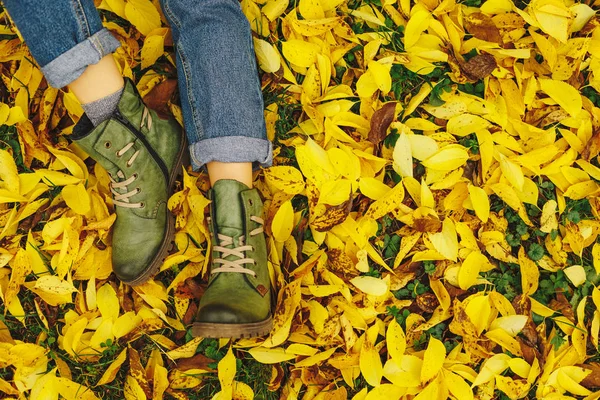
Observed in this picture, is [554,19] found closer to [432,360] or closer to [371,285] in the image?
[371,285]

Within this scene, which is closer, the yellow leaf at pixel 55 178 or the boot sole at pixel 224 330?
the boot sole at pixel 224 330

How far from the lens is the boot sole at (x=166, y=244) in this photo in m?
1.60

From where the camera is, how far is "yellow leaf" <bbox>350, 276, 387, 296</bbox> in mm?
1580

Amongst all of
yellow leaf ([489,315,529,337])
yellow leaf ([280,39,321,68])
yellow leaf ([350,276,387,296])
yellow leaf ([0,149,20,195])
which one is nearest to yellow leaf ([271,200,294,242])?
yellow leaf ([350,276,387,296])

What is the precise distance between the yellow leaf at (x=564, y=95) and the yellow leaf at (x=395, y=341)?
0.81 meters

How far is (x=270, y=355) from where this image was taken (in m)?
1.56

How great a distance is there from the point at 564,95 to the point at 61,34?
139cm

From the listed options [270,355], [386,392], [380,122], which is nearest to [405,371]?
[386,392]

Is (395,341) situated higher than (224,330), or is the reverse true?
(224,330)

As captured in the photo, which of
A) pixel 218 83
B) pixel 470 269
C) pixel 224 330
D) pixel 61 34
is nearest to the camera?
pixel 61 34

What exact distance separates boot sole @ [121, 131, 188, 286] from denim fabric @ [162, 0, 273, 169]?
0.14m

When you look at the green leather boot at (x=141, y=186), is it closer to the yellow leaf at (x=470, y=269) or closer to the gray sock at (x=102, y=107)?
the gray sock at (x=102, y=107)

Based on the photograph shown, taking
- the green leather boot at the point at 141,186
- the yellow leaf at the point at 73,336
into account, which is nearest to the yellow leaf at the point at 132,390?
the yellow leaf at the point at 73,336

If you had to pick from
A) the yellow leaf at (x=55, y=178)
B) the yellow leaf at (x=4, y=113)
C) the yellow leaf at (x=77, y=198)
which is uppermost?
the yellow leaf at (x=4, y=113)
